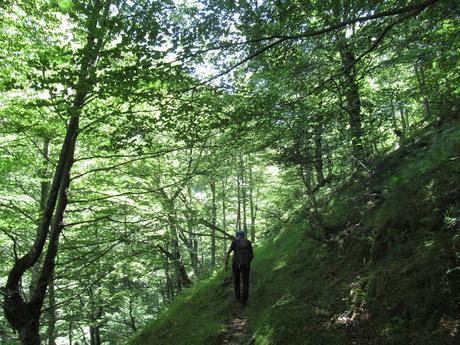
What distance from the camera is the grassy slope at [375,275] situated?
14.1 ft

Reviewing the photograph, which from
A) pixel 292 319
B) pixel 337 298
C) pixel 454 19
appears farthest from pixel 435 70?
pixel 292 319

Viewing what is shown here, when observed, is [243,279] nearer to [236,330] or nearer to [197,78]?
[236,330]

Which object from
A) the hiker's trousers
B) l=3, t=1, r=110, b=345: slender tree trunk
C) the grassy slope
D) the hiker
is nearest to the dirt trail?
the grassy slope

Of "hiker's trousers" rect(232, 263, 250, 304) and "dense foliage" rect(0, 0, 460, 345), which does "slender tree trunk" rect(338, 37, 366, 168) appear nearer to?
"dense foliage" rect(0, 0, 460, 345)

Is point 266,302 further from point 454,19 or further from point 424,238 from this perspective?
point 454,19

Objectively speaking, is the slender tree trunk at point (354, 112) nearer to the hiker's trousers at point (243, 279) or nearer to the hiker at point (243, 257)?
the hiker at point (243, 257)

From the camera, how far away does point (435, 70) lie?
779 centimetres

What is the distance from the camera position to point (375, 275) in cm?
535

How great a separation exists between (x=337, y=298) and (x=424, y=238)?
1687 mm

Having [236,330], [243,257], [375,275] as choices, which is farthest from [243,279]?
[375,275]

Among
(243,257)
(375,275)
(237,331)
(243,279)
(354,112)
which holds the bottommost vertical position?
(237,331)

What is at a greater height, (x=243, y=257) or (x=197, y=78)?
(x=197, y=78)

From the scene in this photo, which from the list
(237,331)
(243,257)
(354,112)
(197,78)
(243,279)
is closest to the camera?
(197,78)

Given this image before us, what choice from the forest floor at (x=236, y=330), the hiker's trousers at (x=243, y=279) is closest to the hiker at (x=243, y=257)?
the hiker's trousers at (x=243, y=279)
